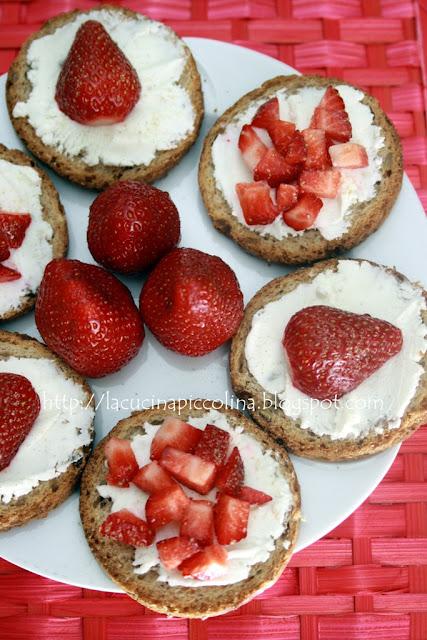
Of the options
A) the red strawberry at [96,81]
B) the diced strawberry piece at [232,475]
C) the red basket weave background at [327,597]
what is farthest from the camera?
the red basket weave background at [327,597]

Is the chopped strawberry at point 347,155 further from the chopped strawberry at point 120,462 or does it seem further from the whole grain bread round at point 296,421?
the chopped strawberry at point 120,462

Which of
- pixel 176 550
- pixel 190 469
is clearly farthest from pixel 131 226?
pixel 176 550

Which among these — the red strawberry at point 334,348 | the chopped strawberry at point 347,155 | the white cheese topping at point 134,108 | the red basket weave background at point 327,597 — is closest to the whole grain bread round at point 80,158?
the white cheese topping at point 134,108

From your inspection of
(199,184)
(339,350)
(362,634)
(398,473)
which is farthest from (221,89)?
(362,634)

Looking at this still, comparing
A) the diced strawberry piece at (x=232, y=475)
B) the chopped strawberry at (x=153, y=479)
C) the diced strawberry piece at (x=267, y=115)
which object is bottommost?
the diced strawberry piece at (x=232, y=475)

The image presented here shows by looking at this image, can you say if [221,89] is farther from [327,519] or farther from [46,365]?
[327,519]

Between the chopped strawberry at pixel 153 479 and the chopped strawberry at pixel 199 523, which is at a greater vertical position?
the chopped strawberry at pixel 153 479

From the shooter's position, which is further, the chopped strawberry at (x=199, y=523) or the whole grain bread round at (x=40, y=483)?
the whole grain bread round at (x=40, y=483)
